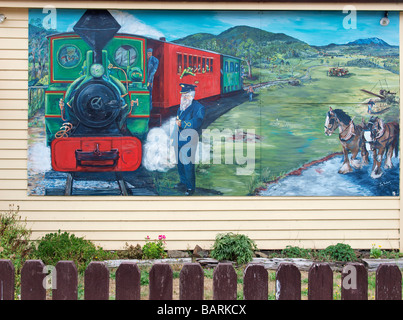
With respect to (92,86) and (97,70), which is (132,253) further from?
(97,70)

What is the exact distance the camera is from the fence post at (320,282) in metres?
3.02

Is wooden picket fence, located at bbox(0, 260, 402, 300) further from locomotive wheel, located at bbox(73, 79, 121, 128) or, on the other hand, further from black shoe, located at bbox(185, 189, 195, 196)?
locomotive wheel, located at bbox(73, 79, 121, 128)

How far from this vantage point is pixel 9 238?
7188 mm

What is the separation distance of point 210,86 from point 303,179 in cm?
229

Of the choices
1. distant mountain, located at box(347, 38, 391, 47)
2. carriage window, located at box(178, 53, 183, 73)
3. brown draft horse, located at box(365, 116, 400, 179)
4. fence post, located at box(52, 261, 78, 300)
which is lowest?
fence post, located at box(52, 261, 78, 300)

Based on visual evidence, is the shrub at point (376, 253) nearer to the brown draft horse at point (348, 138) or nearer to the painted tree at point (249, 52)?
the brown draft horse at point (348, 138)

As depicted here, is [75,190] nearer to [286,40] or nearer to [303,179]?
[303,179]

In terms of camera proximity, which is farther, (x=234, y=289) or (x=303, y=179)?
(x=303, y=179)

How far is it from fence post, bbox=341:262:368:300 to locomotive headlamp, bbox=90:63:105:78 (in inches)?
230

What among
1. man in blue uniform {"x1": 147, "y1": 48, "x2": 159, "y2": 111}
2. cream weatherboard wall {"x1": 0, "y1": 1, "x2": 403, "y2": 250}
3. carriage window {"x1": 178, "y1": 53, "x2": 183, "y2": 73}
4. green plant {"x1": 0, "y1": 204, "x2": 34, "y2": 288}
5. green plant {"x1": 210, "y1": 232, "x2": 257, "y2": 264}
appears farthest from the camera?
carriage window {"x1": 178, "y1": 53, "x2": 183, "y2": 73}

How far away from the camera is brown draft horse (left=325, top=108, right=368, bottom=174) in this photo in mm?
7848

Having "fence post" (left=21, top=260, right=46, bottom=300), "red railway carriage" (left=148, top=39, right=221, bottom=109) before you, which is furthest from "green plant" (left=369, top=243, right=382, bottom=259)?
"fence post" (left=21, top=260, right=46, bottom=300)

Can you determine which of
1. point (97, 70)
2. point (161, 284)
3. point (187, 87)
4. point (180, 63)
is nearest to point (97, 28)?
point (97, 70)
